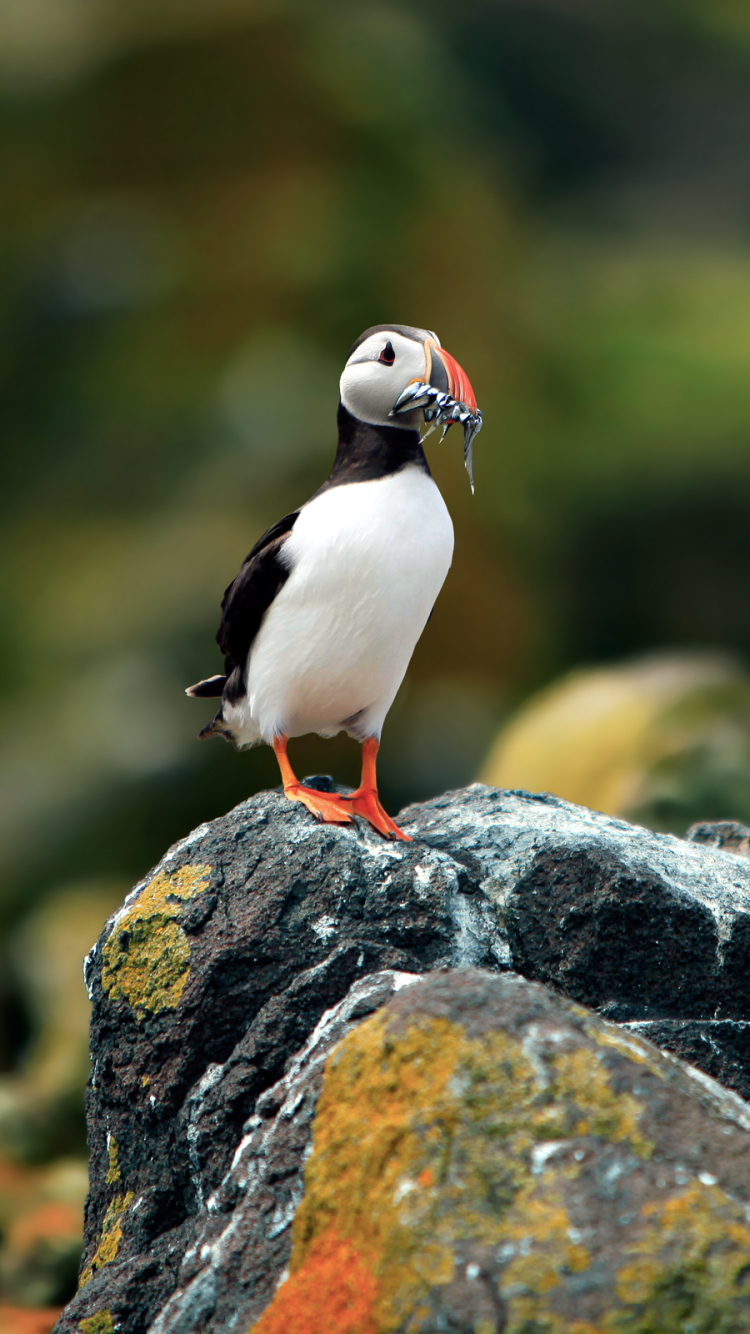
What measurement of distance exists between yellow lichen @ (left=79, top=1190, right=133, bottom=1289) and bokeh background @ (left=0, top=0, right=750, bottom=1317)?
5.29 meters

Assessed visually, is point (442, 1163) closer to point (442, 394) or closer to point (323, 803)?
point (323, 803)

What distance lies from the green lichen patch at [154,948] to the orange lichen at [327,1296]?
127 cm

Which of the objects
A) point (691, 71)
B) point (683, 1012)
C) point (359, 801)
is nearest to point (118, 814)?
point (359, 801)

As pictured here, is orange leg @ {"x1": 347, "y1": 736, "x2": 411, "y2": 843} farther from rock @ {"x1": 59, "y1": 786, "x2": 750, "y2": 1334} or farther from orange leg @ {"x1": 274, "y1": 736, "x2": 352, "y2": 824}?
rock @ {"x1": 59, "y1": 786, "x2": 750, "y2": 1334}

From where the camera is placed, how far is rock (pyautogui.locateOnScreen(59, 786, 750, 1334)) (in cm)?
433

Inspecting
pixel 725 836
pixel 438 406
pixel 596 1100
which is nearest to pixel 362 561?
pixel 438 406

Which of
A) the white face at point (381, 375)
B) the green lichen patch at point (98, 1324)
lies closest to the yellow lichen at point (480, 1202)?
the green lichen patch at point (98, 1324)

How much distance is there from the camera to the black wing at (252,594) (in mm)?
5547

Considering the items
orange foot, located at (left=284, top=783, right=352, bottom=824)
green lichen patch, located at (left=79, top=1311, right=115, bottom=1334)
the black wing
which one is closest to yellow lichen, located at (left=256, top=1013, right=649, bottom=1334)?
green lichen patch, located at (left=79, top=1311, right=115, bottom=1334)

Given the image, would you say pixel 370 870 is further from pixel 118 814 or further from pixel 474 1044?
pixel 118 814

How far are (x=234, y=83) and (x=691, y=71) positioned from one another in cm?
1543

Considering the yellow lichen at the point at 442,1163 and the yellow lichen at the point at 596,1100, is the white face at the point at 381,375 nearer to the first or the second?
the yellow lichen at the point at 442,1163

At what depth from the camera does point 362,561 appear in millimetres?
5160

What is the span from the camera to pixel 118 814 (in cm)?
1278
